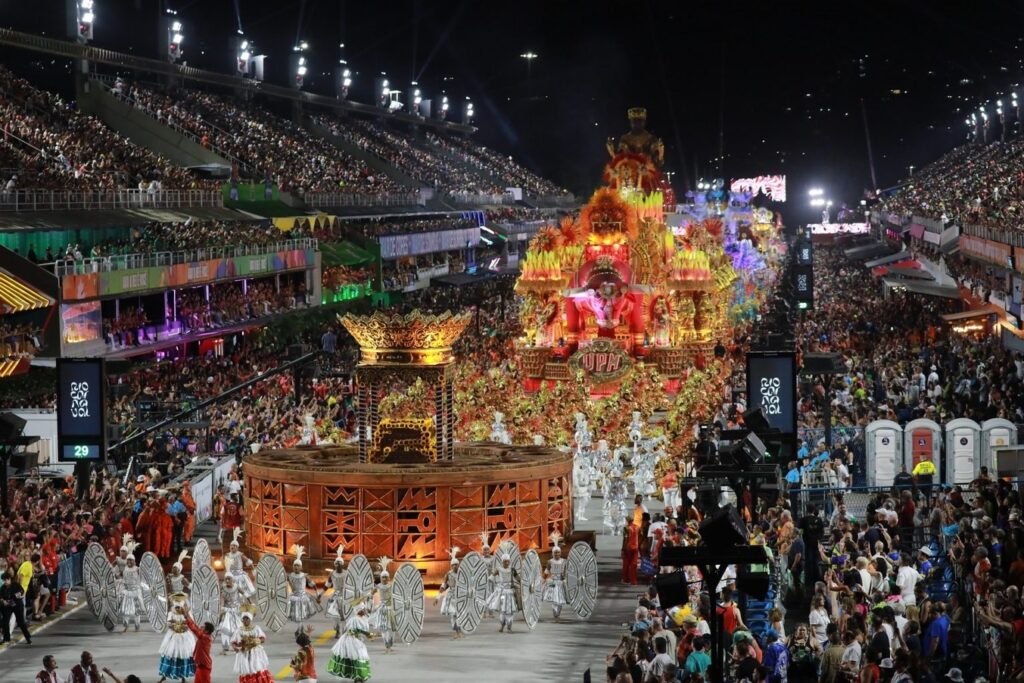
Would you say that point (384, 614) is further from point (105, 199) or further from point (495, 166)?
point (495, 166)

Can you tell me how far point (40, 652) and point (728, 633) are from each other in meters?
8.02

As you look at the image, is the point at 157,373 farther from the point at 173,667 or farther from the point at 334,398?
the point at 173,667

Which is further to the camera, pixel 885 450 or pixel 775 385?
pixel 885 450

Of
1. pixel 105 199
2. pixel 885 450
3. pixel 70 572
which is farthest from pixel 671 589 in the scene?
pixel 105 199

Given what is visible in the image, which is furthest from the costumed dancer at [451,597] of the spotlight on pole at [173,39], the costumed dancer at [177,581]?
the spotlight on pole at [173,39]

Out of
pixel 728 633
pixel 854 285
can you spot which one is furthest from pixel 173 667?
pixel 854 285

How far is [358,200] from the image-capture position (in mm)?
72938

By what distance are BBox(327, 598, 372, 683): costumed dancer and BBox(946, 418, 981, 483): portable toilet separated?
44.3 ft

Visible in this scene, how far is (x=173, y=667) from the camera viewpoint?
17078 mm

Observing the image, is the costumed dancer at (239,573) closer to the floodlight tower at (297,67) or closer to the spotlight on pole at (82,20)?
the spotlight on pole at (82,20)

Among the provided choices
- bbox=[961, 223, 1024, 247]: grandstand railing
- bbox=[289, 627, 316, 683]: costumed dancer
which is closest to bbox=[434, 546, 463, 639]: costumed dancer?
bbox=[289, 627, 316, 683]: costumed dancer

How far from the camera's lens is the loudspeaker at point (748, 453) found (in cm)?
1806

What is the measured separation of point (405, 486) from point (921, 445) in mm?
10101

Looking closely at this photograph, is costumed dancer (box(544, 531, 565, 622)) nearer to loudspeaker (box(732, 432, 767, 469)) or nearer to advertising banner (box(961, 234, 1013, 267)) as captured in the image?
loudspeaker (box(732, 432, 767, 469))
